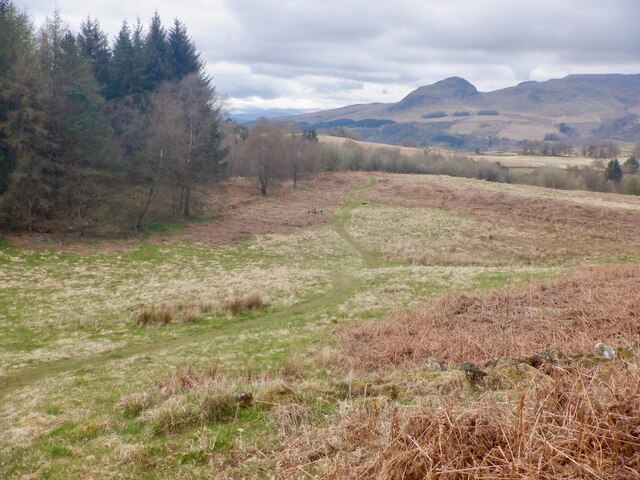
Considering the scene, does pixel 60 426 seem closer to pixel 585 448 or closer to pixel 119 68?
pixel 585 448

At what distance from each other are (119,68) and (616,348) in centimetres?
5151

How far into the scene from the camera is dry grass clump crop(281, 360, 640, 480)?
3.36 m

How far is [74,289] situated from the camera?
22.6 meters

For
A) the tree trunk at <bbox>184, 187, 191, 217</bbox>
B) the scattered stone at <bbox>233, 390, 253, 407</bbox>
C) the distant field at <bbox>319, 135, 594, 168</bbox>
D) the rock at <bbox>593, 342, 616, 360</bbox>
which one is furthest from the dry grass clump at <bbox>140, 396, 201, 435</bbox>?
the distant field at <bbox>319, 135, 594, 168</bbox>

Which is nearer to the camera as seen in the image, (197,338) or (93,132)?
(197,338)

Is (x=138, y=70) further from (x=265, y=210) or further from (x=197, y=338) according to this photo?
(x=197, y=338)

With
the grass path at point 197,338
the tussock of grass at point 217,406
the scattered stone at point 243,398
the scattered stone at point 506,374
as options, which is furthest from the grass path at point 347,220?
the tussock of grass at point 217,406

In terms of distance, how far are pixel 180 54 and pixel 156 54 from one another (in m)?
4.03

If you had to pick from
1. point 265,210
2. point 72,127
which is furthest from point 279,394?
point 265,210

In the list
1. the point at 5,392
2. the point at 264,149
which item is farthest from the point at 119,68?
the point at 5,392

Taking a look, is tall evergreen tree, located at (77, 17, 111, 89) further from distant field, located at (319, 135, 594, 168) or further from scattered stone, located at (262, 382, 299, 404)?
distant field, located at (319, 135, 594, 168)

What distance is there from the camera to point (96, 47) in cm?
4809

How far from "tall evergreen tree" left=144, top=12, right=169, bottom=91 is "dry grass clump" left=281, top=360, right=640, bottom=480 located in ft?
171

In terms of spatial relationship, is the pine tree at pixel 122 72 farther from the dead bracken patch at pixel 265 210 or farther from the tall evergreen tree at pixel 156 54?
the dead bracken patch at pixel 265 210
